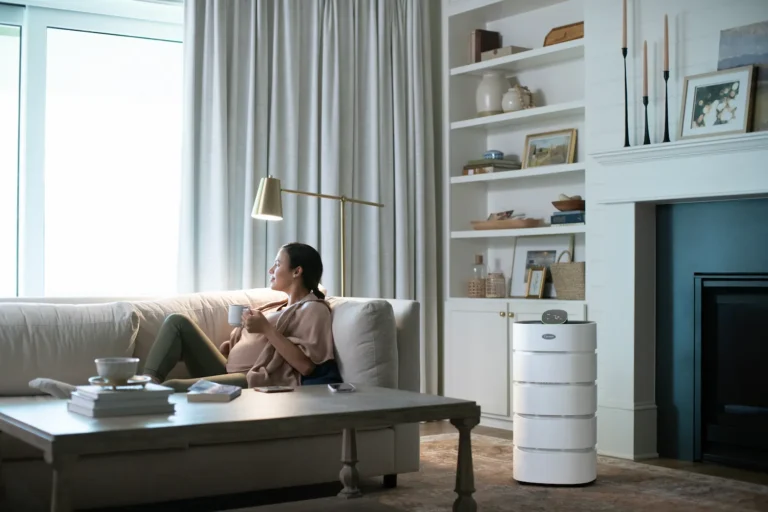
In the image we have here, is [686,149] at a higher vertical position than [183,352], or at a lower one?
higher

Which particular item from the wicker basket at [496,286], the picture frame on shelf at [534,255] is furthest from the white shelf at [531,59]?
the wicker basket at [496,286]

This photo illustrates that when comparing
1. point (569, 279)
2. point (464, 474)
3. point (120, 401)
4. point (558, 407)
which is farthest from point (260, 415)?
point (569, 279)

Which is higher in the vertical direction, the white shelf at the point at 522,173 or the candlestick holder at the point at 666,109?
the candlestick holder at the point at 666,109

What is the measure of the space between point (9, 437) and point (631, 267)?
8.98 ft

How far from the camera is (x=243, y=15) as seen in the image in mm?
5000

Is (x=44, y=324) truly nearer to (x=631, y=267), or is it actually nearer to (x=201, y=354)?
(x=201, y=354)

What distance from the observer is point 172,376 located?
3.66 meters

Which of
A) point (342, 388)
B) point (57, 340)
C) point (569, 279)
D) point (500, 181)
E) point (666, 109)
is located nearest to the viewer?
point (342, 388)

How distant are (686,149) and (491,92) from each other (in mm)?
1597

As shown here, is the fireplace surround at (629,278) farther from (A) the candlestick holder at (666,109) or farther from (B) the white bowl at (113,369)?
A: (B) the white bowl at (113,369)

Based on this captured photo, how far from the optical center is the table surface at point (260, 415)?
7.31 feet

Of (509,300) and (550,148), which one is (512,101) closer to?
(550,148)

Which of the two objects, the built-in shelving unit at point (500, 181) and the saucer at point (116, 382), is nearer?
the saucer at point (116, 382)

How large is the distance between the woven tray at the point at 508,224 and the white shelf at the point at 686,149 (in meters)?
0.77
